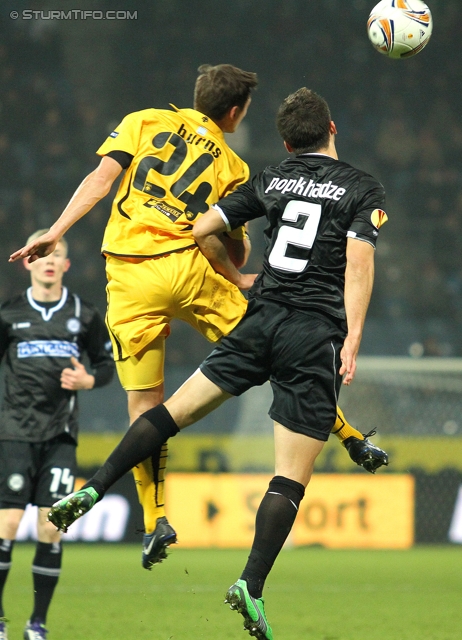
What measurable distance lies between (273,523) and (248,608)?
399 mm

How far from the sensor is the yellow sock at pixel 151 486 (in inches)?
179

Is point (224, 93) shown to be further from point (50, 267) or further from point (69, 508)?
point (69, 508)

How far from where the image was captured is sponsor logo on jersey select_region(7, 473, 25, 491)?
556cm

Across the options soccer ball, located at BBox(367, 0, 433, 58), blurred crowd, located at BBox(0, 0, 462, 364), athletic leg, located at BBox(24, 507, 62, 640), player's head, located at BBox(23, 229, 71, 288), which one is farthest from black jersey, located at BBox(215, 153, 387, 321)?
blurred crowd, located at BBox(0, 0, 462, 364)

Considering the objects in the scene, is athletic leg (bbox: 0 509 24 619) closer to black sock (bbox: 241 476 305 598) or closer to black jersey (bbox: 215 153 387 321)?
black sock (bbox: 241 476 305 598)

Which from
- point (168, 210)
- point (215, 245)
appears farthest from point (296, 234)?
point (168, 210)

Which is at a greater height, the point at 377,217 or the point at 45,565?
the point at 377,217

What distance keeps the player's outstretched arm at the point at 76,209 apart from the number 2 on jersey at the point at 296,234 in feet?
2.70

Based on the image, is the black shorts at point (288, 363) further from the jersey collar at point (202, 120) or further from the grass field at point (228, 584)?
the grass field at point (228, 584)

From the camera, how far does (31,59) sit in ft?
52.2

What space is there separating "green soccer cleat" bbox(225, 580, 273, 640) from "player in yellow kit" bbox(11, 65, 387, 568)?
24.2 inches

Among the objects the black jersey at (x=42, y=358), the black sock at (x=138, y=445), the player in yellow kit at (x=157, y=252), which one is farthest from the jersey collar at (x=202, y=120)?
the black jersey at (x=42, y=358)

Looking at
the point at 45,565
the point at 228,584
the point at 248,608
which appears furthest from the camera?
the point at 228,584

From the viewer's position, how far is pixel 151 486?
181 inches
